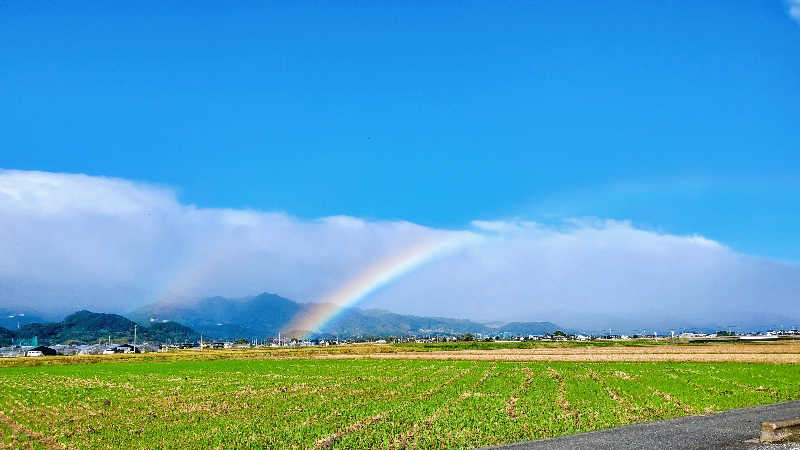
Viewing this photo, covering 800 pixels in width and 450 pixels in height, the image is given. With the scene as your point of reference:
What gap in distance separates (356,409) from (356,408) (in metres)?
0.45

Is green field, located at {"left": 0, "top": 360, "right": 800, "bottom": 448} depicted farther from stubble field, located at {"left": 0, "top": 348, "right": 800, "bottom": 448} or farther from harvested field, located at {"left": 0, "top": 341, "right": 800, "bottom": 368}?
harvested field, located at {"left": 0, "top": 341, "right": 800, "bottom": 368}

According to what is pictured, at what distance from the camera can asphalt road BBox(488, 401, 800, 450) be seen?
1889 cm

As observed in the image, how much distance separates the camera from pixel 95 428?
26.2m

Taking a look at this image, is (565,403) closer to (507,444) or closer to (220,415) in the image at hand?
(507,444)

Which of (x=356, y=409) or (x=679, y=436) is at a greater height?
(x=679, y=436)

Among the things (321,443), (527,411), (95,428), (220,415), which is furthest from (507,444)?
(95,428)

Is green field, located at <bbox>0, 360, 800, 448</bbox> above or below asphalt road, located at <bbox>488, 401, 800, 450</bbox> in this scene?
below

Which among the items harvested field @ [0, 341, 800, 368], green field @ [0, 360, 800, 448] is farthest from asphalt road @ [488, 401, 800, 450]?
harvested field @ [0, 341, 800, 368]

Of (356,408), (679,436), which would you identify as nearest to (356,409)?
(356,408)

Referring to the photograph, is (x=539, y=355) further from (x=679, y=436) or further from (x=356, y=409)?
Answer: (x=679, y=436)

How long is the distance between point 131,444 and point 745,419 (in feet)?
77.4

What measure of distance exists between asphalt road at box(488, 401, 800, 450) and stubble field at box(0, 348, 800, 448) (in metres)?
1.85

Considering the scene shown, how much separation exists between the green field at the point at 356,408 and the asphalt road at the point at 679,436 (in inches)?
72.3

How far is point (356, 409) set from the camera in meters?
30.1
